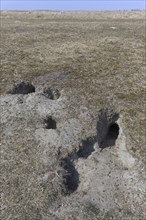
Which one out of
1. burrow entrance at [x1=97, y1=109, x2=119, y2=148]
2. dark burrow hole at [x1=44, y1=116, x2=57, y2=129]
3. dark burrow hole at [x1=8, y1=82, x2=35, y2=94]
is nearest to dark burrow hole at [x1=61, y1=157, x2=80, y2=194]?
dark burrow hole at [x1=44, y1=116, x2=57, y2=129]

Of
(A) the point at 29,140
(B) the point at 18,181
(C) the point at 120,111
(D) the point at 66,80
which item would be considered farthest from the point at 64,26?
(B) the point at 18,181

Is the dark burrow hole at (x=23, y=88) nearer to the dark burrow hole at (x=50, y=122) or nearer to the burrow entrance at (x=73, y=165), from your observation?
the dark burrow hole at (x=50, y=122)

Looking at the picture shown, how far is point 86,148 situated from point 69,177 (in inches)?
122

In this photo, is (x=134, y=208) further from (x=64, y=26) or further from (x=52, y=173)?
(x=64, y=26)

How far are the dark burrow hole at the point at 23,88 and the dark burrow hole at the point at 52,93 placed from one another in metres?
1.63

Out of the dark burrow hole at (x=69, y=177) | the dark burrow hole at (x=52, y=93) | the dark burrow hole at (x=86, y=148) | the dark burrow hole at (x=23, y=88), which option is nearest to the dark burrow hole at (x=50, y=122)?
the dark burrow hole at (x=86, y=148)

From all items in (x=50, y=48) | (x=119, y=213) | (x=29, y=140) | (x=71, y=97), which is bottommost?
(x=119, y=213)

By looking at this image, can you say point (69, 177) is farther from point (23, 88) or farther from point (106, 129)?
point (23, 88)

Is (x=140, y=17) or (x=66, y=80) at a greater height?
(x=140, y=17)

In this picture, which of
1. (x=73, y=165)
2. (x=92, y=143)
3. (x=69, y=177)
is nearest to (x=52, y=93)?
(x=92, y=143)

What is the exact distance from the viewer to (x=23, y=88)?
3541cm

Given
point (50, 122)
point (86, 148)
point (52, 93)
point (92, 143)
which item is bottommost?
point (86, 148)

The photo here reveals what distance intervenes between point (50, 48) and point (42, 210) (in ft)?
69.7

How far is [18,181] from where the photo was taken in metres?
26.8
